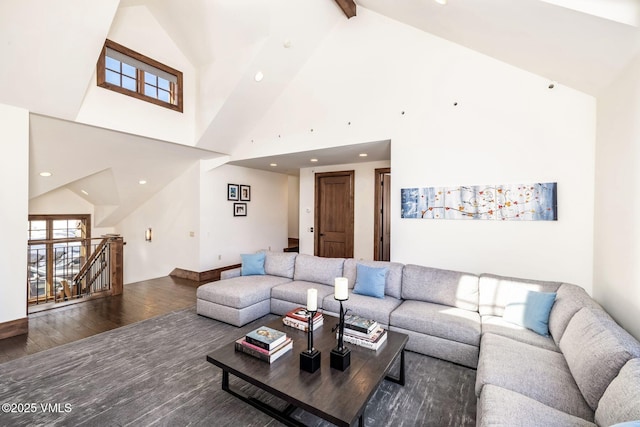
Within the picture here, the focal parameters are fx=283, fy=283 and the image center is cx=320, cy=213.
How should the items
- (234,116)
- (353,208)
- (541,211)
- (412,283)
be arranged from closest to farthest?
(541,211), (412,283), (234,116), (353,208)

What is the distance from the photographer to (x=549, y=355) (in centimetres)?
207

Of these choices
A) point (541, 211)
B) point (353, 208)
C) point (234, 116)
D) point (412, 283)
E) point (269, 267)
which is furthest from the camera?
point (353, 208)

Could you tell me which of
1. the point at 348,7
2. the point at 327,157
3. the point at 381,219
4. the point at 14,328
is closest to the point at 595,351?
the point at 381,219

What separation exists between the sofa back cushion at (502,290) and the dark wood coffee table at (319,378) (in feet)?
3.66

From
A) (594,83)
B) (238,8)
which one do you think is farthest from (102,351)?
(594,83)

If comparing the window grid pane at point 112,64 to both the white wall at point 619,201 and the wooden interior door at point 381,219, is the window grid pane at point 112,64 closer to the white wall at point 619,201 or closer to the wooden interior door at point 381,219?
the wooden interior door at point 381,219

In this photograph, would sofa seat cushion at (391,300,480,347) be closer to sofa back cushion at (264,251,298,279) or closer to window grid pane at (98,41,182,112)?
sofa back cushion at (264,251,298,279)

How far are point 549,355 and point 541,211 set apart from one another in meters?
1.73

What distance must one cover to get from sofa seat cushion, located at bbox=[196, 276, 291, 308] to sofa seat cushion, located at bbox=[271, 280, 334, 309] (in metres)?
0.14

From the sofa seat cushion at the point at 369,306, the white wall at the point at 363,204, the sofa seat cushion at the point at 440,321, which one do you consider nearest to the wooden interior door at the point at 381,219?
the white wall at the point at 363,204

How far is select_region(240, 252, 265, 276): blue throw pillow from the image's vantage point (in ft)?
14.3

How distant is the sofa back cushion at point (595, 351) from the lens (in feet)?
4.93

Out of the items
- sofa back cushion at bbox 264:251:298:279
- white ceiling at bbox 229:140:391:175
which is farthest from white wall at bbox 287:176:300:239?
sofa back cushion at bbox 264:251:298:279

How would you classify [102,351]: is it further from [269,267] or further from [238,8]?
[238,8]
